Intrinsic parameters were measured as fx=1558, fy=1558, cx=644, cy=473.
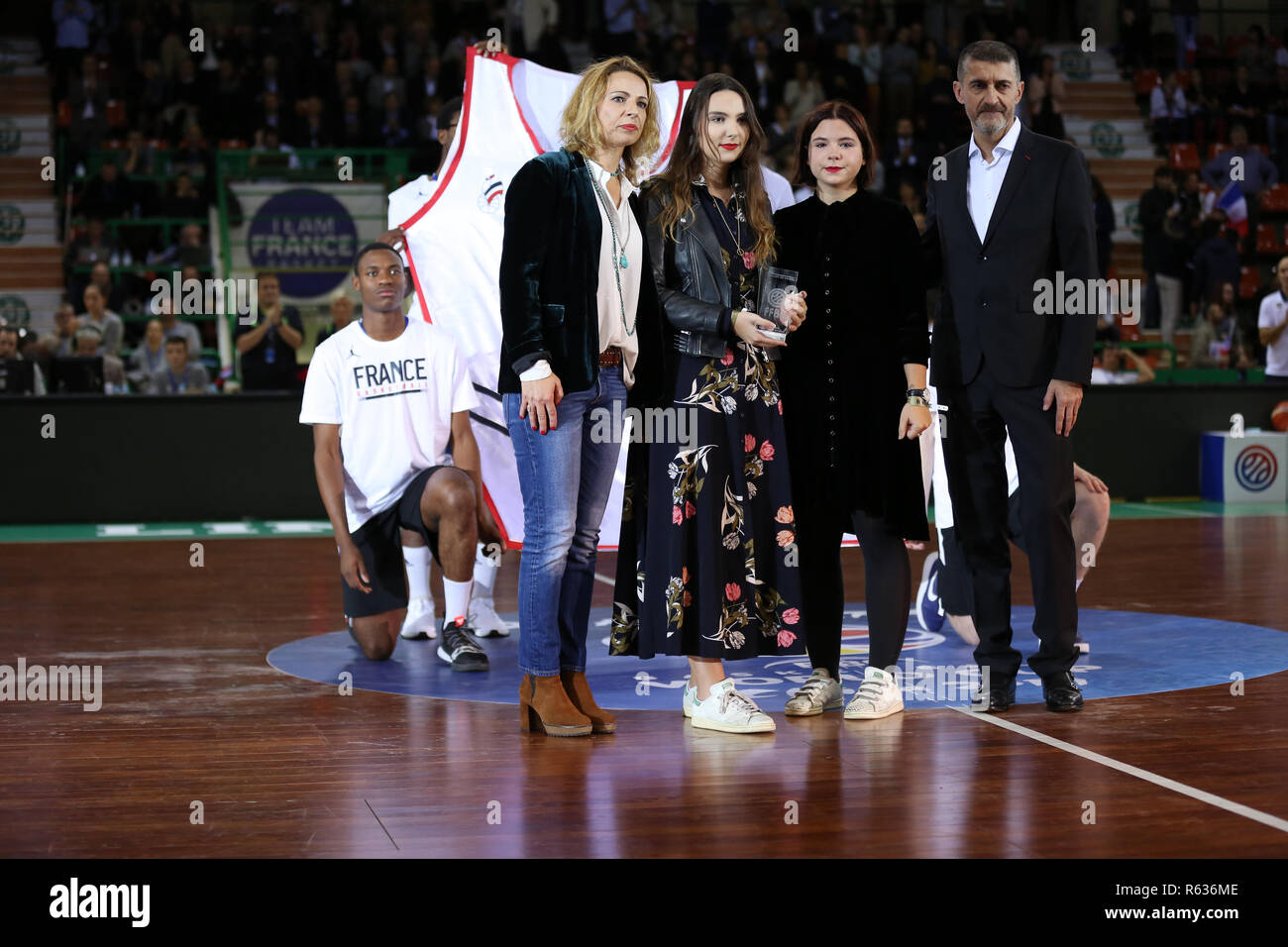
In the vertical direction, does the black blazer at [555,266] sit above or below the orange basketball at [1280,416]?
above

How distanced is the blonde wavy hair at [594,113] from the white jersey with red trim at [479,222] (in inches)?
69.0

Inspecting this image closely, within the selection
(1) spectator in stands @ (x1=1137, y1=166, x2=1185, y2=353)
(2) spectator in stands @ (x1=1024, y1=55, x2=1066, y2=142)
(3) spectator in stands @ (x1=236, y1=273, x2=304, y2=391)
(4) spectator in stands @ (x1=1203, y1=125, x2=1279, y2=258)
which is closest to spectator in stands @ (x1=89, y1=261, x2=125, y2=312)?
(3) spectator in stands @ (x1=236, y1=273, x2=304, y2=391)

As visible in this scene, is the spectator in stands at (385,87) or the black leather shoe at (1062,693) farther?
the spectator in stands at (385,87)

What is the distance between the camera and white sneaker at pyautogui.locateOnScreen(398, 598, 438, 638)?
17.3 ft

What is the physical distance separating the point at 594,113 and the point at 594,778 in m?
1.52

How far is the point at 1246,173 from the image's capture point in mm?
14039

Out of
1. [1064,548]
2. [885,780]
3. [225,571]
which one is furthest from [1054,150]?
[225,571]

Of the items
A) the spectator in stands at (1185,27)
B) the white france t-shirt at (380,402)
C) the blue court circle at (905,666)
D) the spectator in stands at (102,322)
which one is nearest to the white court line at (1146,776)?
the blue court circle at (905,666)

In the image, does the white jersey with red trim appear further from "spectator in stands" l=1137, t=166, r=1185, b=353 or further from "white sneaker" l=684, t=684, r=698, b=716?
"spectator in stands" l=1137, t=166, r=1185, b=353

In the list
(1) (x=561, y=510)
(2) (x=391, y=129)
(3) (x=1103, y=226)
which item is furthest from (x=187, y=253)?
(1) (x=561, y=510)

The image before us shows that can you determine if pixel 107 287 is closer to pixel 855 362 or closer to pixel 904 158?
pixel 904 158

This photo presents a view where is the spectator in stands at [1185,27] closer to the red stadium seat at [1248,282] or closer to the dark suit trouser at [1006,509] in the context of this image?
the red stadium seat at [1248,282]

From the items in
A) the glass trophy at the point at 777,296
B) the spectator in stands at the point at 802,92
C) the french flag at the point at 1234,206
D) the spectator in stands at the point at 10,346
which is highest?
the spectator in stands at the point at 802,92

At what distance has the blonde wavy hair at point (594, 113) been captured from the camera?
142 inches
